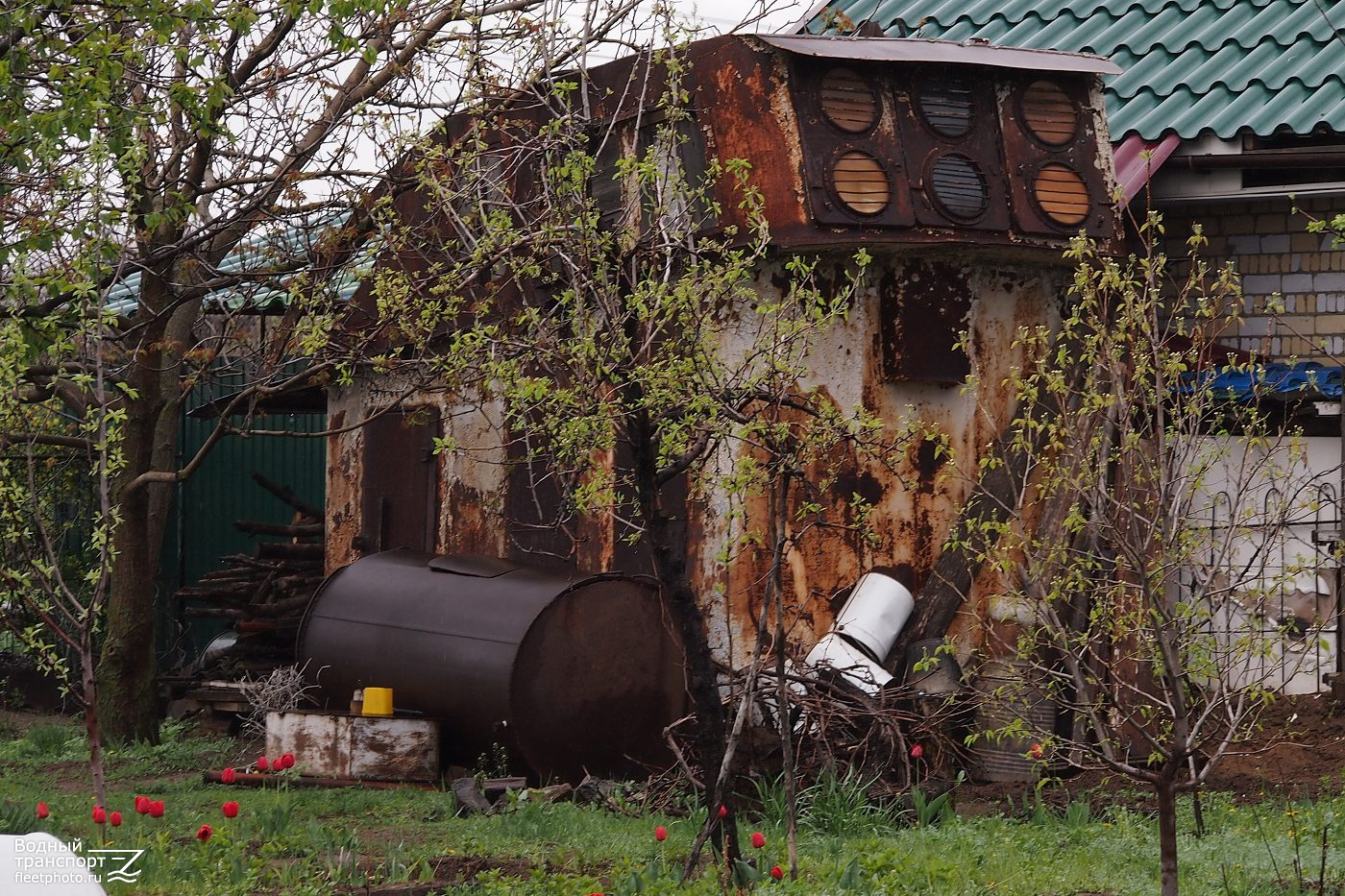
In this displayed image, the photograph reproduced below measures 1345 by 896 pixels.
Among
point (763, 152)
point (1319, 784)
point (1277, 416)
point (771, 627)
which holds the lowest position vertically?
point (1319, 784)

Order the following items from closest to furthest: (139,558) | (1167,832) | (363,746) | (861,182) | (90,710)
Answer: (1167,832)
(90,710)
(363,746)
(861,182)
(139,558)

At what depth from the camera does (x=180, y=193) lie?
28.4 feet

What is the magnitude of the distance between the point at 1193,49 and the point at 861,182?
4.15 metres

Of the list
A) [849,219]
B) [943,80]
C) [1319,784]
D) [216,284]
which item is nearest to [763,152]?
[849,219]

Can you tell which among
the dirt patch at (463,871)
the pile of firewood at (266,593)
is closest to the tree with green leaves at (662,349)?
the dirt patch at (463,871)

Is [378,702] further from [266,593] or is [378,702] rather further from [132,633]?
[266,593]

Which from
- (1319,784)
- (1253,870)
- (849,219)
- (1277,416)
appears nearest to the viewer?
(1253,870)

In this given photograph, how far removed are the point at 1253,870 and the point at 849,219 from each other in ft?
14.7

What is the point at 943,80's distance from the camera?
9.57 meters

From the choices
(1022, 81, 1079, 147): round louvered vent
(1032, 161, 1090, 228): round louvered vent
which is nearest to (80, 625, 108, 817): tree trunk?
(1032, 161, 1090, 228): round louvered vent

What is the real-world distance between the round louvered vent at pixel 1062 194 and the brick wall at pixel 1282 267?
1.60 metres

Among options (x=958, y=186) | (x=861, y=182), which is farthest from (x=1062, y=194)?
(x=861, y=182)

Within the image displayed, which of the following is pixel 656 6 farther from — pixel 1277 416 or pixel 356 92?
pixel 1277 416

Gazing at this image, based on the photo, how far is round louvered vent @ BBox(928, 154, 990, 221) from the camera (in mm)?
9312
